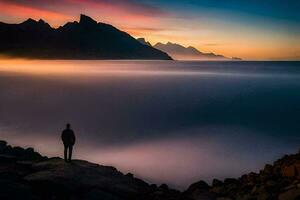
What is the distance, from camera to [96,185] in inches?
596

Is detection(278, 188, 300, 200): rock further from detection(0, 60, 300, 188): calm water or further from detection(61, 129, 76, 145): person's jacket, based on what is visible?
detection(0, 60, 300, 188): calm water

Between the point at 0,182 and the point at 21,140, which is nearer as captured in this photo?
the point at 0,182

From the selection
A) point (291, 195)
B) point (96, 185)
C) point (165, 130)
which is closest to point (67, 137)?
point (96, 185)

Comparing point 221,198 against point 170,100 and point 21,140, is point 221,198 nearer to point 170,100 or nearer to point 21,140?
point 21,140

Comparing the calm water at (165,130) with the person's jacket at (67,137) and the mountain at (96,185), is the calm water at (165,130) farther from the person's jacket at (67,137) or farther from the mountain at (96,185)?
the person's jacket at (67,137)

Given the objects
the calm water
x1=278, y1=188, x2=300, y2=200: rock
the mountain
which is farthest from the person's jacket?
the calm water

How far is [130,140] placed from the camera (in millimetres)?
43438

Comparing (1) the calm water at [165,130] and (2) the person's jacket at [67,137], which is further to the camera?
(1) the calm water at [165,130]

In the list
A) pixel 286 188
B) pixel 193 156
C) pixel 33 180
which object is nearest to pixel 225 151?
pixel 193 156

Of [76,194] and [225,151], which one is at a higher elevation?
[76,194]

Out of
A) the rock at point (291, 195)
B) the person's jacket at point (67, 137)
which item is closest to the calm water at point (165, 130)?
the person's jacket at point (67, 137)

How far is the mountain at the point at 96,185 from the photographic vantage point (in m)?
14.0

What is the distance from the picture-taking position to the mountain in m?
14.0

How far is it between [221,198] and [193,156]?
1881cm
